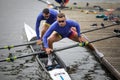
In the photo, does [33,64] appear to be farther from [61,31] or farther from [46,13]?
[46,13]

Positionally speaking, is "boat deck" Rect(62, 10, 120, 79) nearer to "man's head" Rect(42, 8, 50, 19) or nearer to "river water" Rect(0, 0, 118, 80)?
"river water" Rect(0, 0, 118, 80)

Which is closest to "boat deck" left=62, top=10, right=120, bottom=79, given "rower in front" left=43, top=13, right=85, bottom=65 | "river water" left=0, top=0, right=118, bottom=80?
"river water" left=0, top=0, right=118, bottom=80

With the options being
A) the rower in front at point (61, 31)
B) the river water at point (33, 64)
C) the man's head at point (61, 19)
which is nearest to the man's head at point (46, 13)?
the rower in front at point (61, 31)

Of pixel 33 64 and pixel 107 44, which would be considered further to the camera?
pixel 107 44

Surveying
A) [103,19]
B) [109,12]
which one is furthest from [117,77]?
[109,12]

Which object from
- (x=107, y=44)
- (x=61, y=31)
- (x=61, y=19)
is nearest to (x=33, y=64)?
(x=61, y=31)

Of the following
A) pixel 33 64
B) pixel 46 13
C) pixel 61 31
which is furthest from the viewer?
pixel 33 64

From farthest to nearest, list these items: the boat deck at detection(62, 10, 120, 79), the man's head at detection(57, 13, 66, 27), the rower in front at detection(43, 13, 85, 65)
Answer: the boat deck at detection(62, 10, 120, 79)
the rower in front at detection(43, 13, 85, 65)
the man's head at detection(57, 13, 66, 27)

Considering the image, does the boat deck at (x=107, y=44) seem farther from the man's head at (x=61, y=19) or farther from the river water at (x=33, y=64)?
the man's head at (x=61, y=19)

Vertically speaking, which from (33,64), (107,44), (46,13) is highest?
(46,13)

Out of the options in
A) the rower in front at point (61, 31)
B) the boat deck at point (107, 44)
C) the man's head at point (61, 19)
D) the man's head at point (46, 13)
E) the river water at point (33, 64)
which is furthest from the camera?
the man's head at point (46, 13)

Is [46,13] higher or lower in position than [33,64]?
higher

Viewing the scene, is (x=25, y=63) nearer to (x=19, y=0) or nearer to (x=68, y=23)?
(x=68, y=23)

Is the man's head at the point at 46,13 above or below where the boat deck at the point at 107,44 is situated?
above
